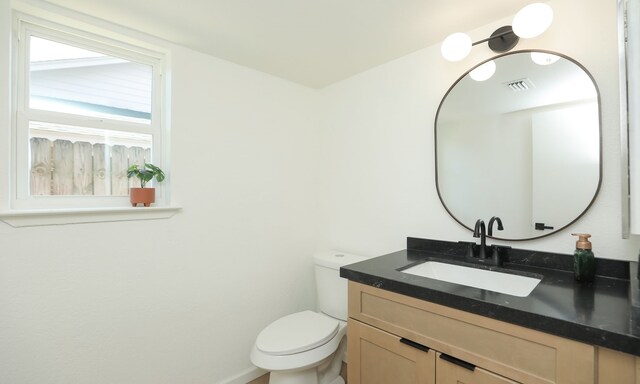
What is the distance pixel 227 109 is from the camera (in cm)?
182

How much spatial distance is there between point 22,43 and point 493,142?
7.36ft

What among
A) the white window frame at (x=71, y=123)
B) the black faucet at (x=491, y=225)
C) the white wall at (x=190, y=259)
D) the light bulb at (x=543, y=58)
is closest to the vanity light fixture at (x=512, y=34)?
the light bulb at (x=543, y=58)

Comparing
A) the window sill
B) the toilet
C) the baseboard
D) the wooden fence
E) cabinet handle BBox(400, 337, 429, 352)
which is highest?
the wooden fence

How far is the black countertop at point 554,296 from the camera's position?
713 millimetres

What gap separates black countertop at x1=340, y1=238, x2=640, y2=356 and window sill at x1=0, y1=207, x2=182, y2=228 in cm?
105

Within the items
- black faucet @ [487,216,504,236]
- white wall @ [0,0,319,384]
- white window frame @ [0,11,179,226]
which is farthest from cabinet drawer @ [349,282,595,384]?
white window frame @ [0,11,179,226]

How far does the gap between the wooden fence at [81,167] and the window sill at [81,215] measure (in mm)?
171

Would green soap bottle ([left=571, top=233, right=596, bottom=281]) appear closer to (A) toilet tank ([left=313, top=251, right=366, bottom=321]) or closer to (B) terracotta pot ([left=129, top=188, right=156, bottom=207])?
(A) toilet tank ([left=313, top=251, right=366, bottom=321])

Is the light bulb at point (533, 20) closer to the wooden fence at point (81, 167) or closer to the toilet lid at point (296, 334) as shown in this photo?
the toilet lid at point (296, 334)

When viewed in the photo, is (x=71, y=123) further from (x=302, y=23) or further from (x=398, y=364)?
(x=398, y=364)

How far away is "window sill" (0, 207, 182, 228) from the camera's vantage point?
1.19 metres

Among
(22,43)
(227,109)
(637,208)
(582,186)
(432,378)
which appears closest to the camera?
(637,208)

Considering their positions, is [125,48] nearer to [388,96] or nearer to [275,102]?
[275,102]

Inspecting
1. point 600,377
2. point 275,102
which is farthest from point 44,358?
point 600,377
